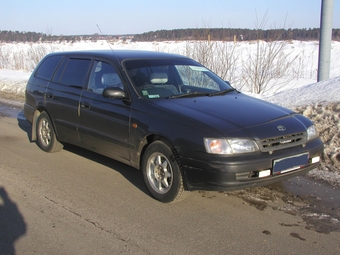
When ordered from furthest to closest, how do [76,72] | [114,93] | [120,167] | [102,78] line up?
[76,72] → [120,167] → [102,78] → [114,93]

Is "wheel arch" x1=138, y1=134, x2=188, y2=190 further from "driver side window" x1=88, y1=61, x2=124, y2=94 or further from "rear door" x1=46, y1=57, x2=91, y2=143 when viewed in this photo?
"rear door" x1=46, y1=57, x2=91, y2=143

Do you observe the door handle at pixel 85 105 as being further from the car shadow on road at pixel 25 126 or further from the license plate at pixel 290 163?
the license plate at pixel 290 163

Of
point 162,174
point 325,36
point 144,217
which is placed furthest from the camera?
point 325,36

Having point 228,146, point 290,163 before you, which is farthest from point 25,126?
point 290,163

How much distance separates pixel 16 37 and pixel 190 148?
172 ft

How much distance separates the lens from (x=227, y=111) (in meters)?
4.71

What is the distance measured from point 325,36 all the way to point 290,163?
528 cm

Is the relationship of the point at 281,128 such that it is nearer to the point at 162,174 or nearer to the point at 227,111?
the point at 227,111

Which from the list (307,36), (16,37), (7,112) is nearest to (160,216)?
(7,112)

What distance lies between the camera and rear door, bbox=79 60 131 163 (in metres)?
5.14

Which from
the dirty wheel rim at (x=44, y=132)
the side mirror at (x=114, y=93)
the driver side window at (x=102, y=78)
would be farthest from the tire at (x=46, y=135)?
the side mirror at (x=114, y=93)

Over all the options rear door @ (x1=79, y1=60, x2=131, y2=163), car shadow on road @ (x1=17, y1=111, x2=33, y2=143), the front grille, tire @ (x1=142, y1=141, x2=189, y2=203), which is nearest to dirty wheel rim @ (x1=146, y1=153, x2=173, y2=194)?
tire @ (x1=142, y1=141, x2=189, y2=203)

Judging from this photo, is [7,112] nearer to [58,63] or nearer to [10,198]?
[58,63]

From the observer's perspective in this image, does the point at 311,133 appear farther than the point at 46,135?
No
